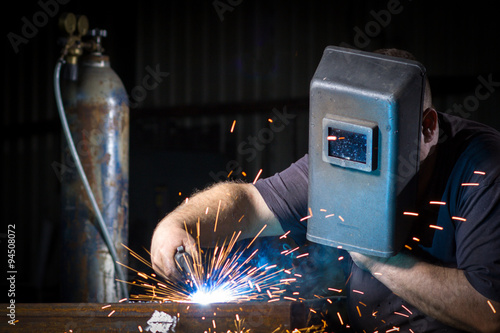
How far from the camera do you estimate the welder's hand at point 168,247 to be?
147cm

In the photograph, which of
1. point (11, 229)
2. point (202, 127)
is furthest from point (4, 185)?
point (202, 127)

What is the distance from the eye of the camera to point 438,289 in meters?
1.28

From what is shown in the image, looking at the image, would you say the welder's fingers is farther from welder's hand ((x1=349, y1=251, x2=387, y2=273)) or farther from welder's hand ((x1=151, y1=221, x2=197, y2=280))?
welder's hand ((x1=349, y1=251, x2=387, y2=273))

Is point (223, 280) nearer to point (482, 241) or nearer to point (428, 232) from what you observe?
point (428, 232)

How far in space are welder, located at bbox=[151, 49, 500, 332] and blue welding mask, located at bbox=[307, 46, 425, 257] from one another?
0.15 feet

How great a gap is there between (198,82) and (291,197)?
298 centimetres

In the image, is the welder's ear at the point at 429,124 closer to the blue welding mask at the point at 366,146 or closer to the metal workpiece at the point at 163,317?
the blue welding mask at the point at 366,146

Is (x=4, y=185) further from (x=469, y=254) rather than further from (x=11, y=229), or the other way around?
(x=469, y=254)

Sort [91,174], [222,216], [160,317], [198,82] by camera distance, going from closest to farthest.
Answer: [160,317]
[222,216]
[91,174]
[198,82]

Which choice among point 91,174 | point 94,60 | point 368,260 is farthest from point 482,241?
point 94,60

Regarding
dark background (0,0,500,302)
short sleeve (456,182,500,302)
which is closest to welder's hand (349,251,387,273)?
short sleeve (456,182,500,302)

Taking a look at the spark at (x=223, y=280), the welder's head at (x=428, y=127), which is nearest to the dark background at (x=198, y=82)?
the spark at (x=223, y=280)

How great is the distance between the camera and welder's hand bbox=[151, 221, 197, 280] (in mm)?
1473

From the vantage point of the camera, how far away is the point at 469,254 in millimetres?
1286
